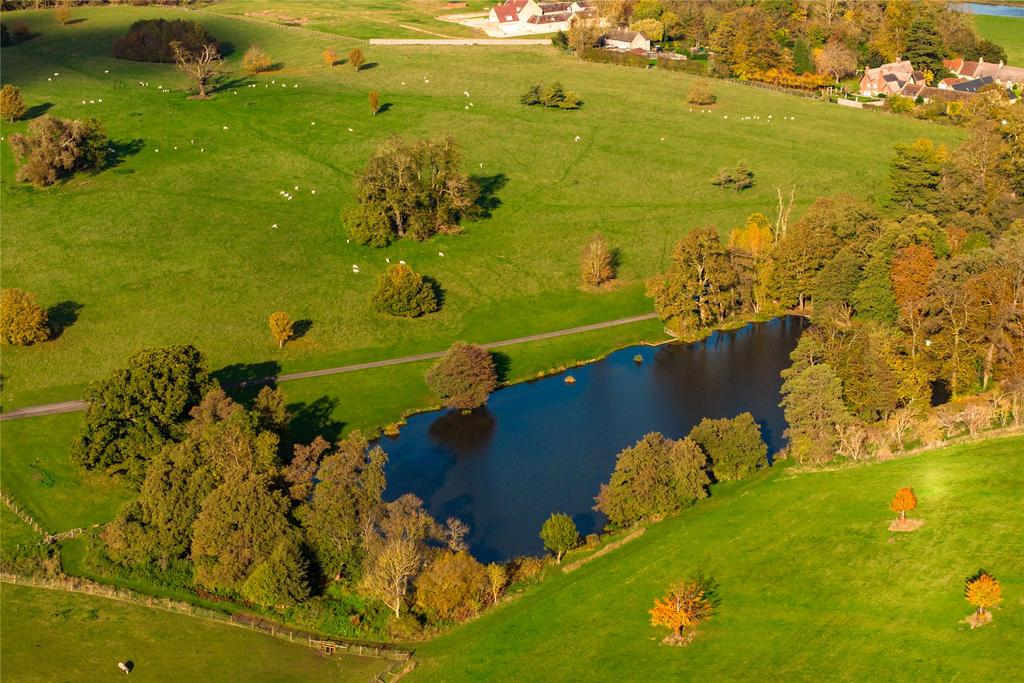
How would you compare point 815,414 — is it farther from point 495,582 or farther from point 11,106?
point 11,106

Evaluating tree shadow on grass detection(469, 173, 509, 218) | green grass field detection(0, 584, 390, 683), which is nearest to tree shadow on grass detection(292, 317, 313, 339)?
tree shadow on grass detection(469, 173, 509, 218)

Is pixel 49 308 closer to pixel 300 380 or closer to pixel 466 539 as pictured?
pixel 300 380

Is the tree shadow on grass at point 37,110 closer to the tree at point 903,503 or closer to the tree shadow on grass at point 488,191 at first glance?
the tree shadow on grass at point 488,191

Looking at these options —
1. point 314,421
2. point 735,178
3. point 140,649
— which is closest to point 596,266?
point 735,178

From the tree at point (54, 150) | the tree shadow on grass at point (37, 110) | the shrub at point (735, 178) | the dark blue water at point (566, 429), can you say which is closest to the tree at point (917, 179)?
the shrub at point (735, 178)

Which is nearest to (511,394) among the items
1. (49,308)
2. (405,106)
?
(49,308)
